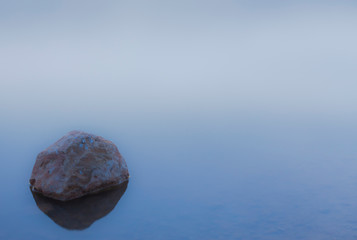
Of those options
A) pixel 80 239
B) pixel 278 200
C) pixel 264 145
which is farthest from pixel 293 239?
pixel 264 145

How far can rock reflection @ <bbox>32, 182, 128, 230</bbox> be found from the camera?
2597 mm

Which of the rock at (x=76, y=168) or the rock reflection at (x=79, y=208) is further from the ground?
the rock at (x=76, y=168)

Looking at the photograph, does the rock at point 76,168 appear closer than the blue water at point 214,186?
No

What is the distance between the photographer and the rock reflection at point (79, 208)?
102 inches

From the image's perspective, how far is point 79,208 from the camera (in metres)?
2.77

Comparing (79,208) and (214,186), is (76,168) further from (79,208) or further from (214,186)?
(214,186)

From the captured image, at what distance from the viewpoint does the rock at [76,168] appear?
2912mm

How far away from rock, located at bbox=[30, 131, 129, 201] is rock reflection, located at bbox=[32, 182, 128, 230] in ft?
0.20

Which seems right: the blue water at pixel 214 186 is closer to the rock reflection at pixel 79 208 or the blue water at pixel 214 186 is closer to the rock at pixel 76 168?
the rock reflection at pixel 79 208

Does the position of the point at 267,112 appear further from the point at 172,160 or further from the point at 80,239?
the point at 80,239

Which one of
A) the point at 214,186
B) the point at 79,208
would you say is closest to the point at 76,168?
the point at 79,208

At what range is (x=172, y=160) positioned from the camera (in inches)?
157

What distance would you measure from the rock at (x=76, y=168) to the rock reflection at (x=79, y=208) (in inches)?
2.4

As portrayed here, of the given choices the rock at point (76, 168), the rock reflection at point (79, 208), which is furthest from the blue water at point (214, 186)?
the rock at point (76, 168)
